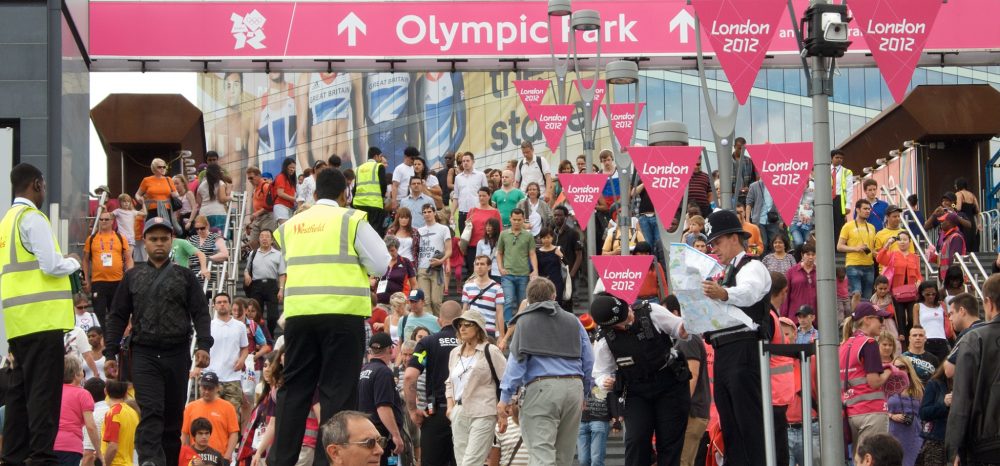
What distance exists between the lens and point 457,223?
24000mm

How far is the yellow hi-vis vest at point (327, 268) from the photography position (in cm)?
966

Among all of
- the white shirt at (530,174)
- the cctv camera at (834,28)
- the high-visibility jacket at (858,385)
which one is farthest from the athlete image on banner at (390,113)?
the cctv camera at (834,28)

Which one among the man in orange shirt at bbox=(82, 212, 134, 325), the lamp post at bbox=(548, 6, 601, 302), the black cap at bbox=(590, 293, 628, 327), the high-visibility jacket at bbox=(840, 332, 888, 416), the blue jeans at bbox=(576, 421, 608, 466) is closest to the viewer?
the black cap at bbox=(590, 293, 628, 327)

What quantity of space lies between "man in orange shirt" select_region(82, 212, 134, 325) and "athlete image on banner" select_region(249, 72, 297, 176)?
3098 inches

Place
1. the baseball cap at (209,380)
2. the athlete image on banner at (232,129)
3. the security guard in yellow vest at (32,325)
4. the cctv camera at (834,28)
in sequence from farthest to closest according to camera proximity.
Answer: the athlete image on banner at (232,129)
the baseball cap at (209,380)
the cctv camera at (834,28)
the security guard in yellow vest at (32,325)

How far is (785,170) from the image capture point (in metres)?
15.2

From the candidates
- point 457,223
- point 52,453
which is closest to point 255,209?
point 457,223

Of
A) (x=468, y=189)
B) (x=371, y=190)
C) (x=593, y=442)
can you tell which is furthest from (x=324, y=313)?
(x=468, y=189)

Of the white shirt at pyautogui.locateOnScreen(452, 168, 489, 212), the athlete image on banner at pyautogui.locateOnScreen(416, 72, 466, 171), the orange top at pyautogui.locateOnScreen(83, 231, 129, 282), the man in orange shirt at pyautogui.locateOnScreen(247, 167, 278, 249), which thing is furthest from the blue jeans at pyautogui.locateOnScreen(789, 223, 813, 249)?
the athlete image on banner at pyautogui.locateOnScreen(416, 72, 466, 171)

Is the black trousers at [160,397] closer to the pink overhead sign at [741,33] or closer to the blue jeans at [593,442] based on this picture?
the blue jeans at [593,442]

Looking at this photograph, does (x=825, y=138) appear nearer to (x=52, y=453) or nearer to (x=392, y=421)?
(x=392, y=421)

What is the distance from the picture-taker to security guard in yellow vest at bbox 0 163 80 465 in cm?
989

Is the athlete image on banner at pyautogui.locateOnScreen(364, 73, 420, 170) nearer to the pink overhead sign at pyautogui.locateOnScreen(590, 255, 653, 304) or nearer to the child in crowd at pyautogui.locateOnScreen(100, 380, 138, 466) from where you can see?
the pink overhead sign at pyautogui.locateOnScreen(590, 255, 653, 304)

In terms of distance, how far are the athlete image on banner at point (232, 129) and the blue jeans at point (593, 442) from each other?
298 ft
